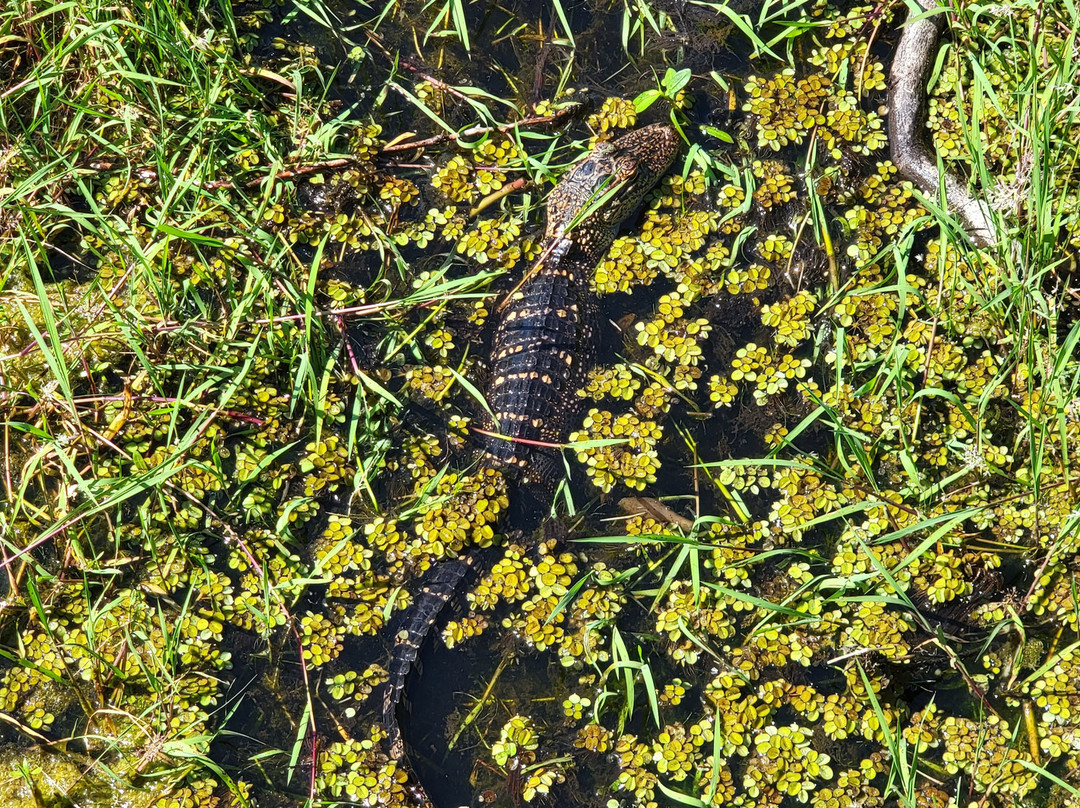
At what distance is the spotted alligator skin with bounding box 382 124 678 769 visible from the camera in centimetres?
399

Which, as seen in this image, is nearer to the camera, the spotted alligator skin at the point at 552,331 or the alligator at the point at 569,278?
the spotted alligator skin at the point at 552,331

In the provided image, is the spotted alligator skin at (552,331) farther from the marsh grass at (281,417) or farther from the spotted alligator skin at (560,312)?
the marsh grass at (281,417)

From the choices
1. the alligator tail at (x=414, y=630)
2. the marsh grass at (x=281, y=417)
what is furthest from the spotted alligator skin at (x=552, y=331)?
the marsh grass at (x=281, y=417)

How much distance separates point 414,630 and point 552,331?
1.59m

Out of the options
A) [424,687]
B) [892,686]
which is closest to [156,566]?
[424,687]

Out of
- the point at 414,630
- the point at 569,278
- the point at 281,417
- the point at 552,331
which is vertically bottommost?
the point at 414,630

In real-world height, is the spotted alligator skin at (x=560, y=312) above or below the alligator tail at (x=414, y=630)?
above

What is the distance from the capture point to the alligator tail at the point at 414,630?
3725 millimetres

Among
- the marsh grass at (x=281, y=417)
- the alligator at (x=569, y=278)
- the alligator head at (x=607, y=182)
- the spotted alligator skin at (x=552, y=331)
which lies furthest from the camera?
the alligator head at (x=607, y=182)

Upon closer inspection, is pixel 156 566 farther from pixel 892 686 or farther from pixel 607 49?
pixel 607 49

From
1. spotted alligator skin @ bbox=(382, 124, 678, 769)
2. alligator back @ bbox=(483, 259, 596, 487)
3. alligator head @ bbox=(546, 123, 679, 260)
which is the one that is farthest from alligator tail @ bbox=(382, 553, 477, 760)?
alligator head @ bbox=(546, 123, 679, 260)

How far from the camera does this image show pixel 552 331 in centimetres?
446

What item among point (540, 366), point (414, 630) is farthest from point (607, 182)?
point (414, 630)

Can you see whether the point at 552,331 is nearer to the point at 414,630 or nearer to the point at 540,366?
the point at 540,366
